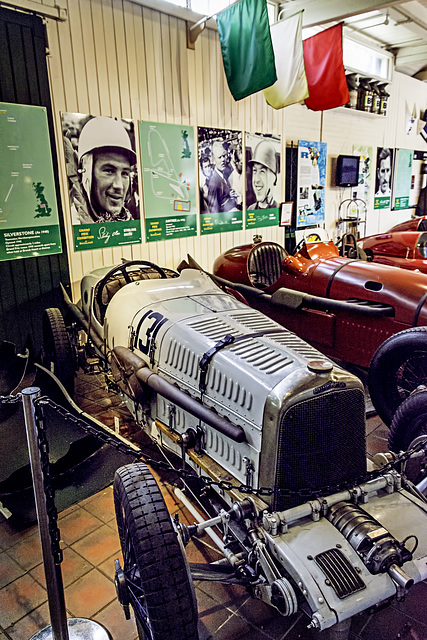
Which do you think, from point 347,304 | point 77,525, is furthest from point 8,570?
point 347,304

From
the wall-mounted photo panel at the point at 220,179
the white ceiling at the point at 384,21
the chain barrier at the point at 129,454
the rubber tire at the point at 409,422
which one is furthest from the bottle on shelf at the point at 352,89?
the chain barrier at the point at 129,454

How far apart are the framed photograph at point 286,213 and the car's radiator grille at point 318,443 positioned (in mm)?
6300

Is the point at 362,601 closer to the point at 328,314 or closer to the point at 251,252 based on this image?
the point at 328,314

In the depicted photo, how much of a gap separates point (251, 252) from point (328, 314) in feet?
4.29

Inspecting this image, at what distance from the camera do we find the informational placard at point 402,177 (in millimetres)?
11258

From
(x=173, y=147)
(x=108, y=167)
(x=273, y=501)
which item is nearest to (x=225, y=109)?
(x=173, y=147)

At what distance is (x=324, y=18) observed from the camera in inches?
250

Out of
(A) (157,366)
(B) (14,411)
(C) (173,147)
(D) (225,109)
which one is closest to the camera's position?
(A) (157,366)

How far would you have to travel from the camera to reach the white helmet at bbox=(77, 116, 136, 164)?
16.9 ft

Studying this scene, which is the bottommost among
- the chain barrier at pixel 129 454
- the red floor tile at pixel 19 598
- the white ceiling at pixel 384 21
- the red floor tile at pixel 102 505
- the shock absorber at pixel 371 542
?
the red floor tile at pixel 102 505

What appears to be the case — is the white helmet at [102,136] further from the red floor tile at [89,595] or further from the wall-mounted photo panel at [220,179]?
the red floor tile at [89,595]

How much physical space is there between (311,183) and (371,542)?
7736 millimetres

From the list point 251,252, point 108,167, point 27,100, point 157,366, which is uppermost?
point 27,100

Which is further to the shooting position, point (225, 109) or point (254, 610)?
point (225, 109)
